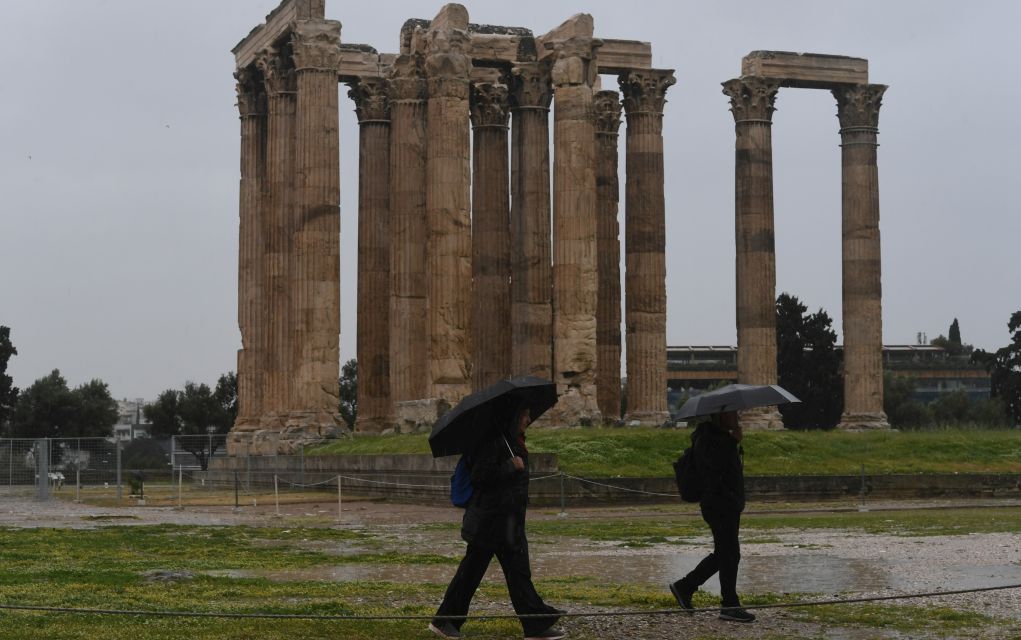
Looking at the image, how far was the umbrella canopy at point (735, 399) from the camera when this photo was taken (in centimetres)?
1661

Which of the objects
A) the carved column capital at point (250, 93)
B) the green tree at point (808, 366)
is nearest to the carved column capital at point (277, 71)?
the carved column capital at point (250, 93)

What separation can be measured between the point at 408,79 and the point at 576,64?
6377 millimetres

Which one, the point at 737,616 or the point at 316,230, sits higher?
the point at 316,230

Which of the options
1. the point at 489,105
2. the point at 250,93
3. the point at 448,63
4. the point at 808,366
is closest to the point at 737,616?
the point at 448,63

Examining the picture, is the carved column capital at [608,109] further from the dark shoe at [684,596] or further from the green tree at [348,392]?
the green tree at [348,392]

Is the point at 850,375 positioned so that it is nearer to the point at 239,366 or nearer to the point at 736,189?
the point at 736,189

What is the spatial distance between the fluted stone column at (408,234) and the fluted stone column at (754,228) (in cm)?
1120

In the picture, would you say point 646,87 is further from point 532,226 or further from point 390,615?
point 390,615

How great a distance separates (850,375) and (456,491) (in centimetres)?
4527

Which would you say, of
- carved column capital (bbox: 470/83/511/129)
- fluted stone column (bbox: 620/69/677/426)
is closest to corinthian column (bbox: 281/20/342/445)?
carved column capital (bbox: 470/83/511/129)

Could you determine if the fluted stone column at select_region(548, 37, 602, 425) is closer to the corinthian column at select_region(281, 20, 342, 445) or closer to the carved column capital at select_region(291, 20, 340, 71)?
the corinthian column at select_region(281, 20, 342, 445)

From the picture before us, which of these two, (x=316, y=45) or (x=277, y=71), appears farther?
(x=277, y=71)

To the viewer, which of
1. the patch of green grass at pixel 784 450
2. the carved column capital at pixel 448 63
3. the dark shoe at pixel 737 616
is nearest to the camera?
the dark shoe at pixel 737 616

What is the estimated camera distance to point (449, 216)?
4825 cm
